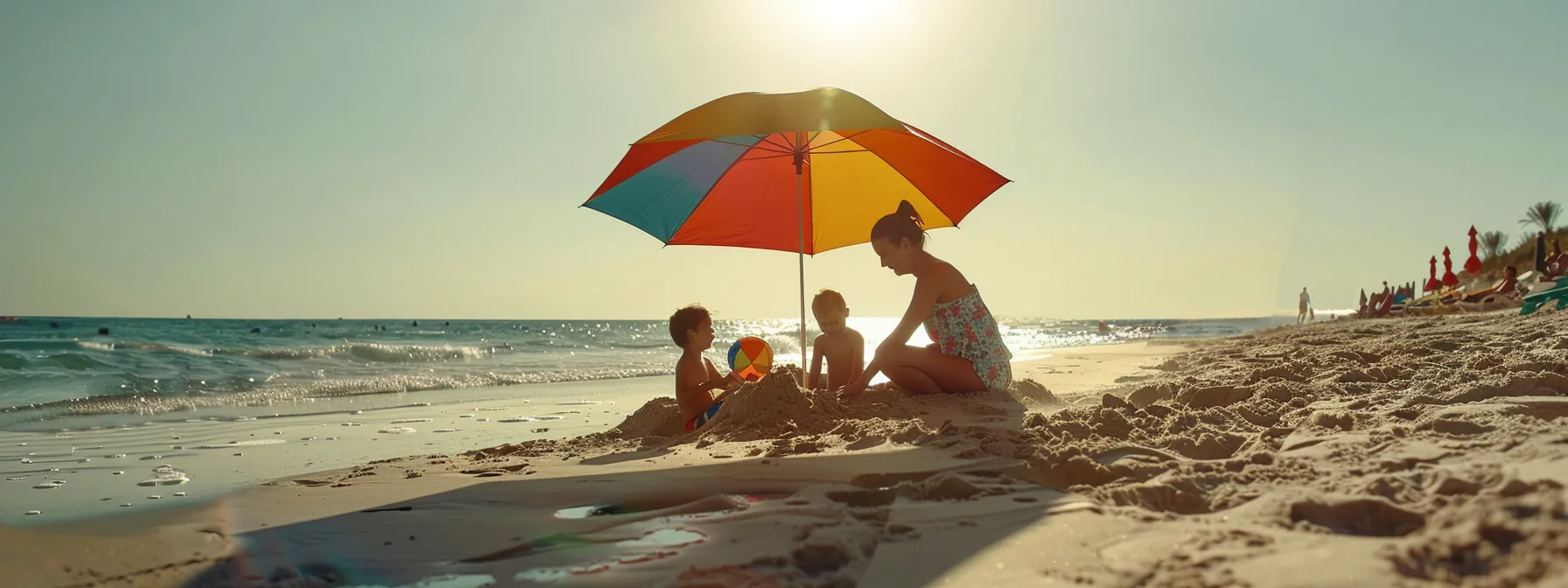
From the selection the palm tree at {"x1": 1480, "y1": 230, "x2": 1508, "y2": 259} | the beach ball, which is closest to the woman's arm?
the beach ball

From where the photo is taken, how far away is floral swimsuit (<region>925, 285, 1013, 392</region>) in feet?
15.6

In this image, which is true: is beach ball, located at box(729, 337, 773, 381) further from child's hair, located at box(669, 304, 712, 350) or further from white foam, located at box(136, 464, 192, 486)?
white foam, located at box(136, 464, 192, 486)

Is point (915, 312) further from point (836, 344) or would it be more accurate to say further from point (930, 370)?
point (836, 344)

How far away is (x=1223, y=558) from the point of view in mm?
1611

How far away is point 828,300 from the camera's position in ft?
17.1

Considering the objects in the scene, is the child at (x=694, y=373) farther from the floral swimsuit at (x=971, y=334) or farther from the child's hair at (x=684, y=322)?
the floral swimsuit at (x=971, y=334)

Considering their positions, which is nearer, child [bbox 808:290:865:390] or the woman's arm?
the woman's arm

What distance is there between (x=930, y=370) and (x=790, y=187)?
1826mm

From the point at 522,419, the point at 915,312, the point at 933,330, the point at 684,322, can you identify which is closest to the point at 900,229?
the point at 915,312

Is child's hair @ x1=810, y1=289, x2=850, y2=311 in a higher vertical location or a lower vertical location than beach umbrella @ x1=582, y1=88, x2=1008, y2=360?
lower

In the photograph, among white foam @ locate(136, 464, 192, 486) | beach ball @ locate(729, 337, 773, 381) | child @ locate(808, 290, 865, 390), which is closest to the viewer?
white foam @ locate(136, 464, 192, 486)

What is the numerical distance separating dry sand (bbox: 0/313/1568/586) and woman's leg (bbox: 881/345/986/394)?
77cm

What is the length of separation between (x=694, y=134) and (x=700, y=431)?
1.58 meters

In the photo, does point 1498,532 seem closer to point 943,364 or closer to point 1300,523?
point 1300,523
